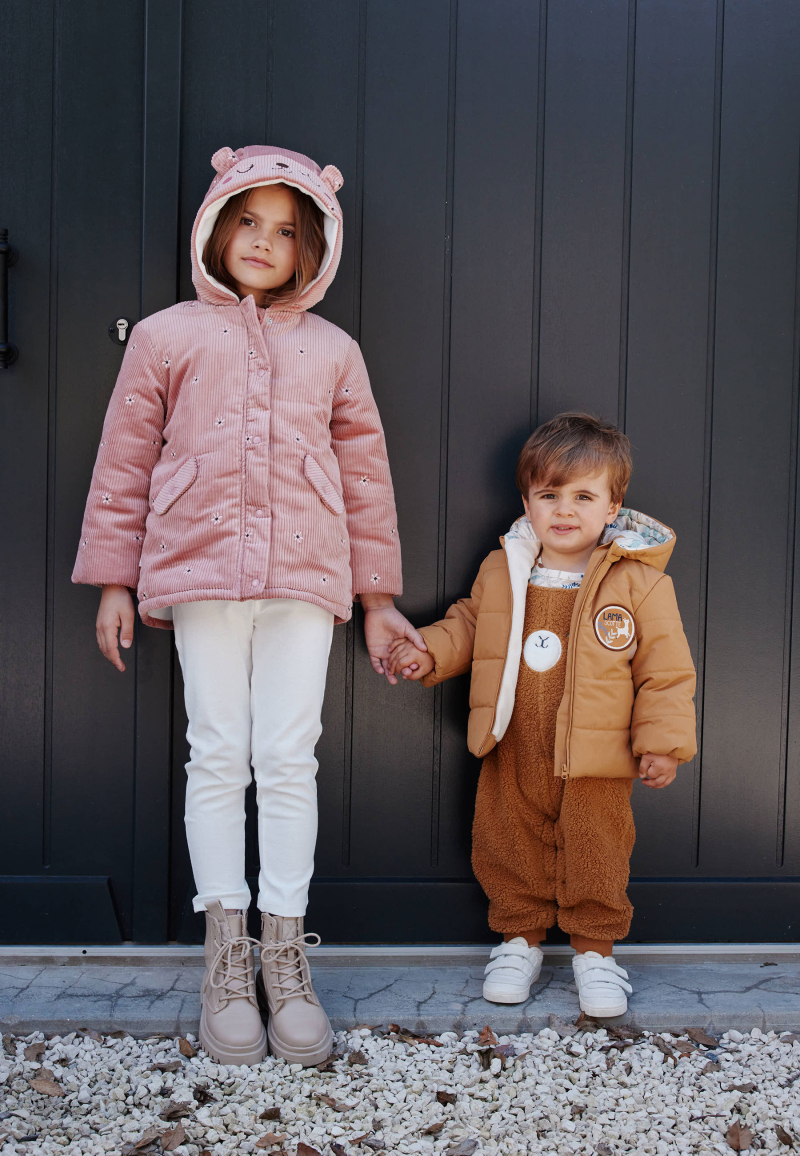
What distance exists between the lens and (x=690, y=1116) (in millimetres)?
1366

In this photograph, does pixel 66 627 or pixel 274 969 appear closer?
pixel 274 969

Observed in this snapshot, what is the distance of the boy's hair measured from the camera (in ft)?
5.46

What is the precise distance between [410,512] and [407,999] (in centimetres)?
92

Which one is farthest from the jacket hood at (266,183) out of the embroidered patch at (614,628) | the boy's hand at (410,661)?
the embroidered patch at (614,628)

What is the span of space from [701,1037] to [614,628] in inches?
28.2

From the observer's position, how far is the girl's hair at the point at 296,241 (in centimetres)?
160

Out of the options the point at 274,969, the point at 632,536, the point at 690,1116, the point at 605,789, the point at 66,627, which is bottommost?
the point at 690,1116

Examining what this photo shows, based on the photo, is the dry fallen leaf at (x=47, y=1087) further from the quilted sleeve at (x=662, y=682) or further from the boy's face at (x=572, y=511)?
the boy's face at (x=572, y=511)

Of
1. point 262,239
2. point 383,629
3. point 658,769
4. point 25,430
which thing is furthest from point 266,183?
point 658,769

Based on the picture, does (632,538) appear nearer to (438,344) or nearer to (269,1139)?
(438,344)

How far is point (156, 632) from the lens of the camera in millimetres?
1822

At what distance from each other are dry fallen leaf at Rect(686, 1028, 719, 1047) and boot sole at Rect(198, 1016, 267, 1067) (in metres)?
0.73

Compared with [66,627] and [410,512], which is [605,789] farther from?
[66,627]

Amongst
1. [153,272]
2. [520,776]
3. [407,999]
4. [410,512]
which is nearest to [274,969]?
[407,999]
